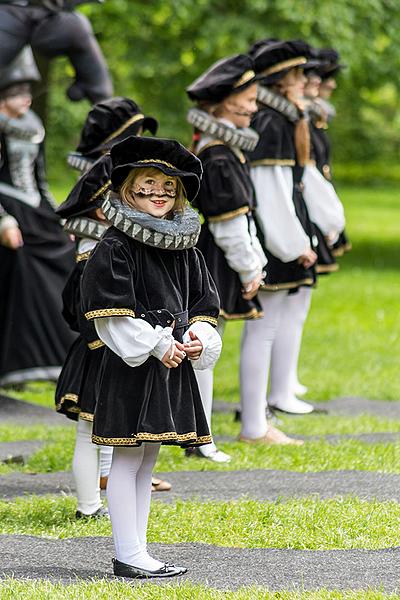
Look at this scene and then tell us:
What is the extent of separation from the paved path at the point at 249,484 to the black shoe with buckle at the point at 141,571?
4.90ft

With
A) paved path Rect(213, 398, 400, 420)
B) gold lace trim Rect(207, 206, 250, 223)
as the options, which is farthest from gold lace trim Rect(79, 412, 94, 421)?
paved path Rect(213, 398, 400, 420)

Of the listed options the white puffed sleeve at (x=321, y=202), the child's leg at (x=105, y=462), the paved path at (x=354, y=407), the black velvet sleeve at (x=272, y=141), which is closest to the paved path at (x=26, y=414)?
the paved path at (x=354, y=407)

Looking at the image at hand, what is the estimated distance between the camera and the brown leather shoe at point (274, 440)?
8.42 meters

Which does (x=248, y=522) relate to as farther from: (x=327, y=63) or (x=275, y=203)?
(x=327, y=63)

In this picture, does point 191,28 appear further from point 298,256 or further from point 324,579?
point 324,579

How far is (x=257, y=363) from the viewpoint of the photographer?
8.68 meters

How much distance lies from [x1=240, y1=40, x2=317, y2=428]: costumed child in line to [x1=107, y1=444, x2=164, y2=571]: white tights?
3.04m

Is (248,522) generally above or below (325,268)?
below

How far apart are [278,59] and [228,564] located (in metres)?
4.14

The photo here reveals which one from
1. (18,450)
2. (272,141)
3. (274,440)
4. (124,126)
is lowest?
(18,450)

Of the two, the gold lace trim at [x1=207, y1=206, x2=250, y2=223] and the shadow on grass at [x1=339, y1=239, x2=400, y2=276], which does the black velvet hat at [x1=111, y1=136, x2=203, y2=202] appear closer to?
the gold lace trim at [x1=207, y1=206, x2=250, y2=223]

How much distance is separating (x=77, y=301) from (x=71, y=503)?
3.28 ft

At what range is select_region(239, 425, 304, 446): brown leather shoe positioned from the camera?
27.6 ft

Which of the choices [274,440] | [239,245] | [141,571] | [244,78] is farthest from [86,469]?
[244,78]
